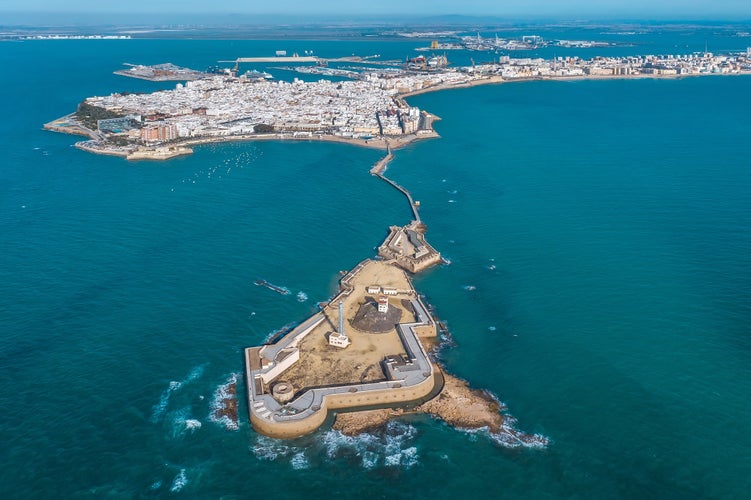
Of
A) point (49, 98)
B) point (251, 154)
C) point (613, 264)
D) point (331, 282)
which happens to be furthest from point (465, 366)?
point (49, 98)

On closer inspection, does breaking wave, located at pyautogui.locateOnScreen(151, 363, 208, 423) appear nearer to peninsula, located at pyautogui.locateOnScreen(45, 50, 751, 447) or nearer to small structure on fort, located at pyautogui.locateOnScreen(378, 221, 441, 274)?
peninsula, located at pyautogui.locateOnScreen(45, 50, 751, 447)

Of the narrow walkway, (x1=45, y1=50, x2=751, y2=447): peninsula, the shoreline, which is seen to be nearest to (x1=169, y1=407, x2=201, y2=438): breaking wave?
(x1=45, y1=50, x2=751, y2=447): peninsula

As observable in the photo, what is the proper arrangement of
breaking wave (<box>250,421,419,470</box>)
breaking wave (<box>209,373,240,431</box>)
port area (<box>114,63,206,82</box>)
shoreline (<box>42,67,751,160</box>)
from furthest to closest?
port area (<box>114,63,206,82</box>) < shoreline (<box>42,67,751,160</box>) < breaking wave (<box>209,373,240,431</box>) < breaking wave (<box>250,421,419,470</box>)

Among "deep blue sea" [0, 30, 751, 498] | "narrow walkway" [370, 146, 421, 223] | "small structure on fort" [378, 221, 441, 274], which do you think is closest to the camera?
"deep blue sea" [0, 30, 751, 498]

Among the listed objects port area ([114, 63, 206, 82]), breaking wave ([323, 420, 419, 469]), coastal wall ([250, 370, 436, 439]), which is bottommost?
breaking wave ([323, 420, 419, 469])

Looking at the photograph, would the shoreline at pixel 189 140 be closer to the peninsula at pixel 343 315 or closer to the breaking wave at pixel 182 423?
the peninsula at pixel 343 315

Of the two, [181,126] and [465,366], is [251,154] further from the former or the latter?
[465,366]
